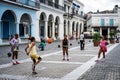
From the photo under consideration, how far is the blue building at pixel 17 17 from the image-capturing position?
28477 mm

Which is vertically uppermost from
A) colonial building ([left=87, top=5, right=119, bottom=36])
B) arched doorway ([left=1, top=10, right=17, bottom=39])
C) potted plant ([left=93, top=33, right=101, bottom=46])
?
colonial building ([left=87, top=5, right=119, bottom=36])

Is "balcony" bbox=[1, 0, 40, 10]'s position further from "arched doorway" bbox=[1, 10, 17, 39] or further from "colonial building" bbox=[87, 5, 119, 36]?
"colonial building" bbox=[87, 5, 119, 36]

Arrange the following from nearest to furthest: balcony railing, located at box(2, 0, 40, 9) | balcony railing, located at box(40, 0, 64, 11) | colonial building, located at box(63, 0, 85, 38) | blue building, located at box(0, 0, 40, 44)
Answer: blue building, located at box(0, 0, 40, 44)
balcony railing, located at box(2, 0, 40, 9)
balcony railing, located at box(40, 0, 64, 11)
colonial building, located at box(63, 0, 85, 38)

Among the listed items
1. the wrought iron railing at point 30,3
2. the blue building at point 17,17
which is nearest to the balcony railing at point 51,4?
the wrought iron railing at point 30,3

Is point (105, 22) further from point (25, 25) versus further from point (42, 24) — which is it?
point (25, 25)

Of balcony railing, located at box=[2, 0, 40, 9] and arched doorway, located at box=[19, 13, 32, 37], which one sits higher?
balcony railing, located at box=[2, 0, 40, 9]

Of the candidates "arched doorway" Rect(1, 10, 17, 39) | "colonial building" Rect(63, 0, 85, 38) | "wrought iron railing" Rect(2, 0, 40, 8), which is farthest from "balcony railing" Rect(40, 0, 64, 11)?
"arched doorway" Rect(1, 10, 17, 39)

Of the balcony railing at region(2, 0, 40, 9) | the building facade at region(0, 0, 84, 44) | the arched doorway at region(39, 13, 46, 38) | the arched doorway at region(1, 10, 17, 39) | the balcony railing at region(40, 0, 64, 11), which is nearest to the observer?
the balcony railing at region(2, 0, 40, 9)

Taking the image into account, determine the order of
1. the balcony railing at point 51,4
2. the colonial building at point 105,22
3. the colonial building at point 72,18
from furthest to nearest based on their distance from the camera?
the colonial building at point 105,22, the colonial building at point 72,18, the balcony railing at point 51,4

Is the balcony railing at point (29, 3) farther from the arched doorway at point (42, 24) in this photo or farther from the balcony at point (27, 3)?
the arched doorway at point (42, 24)

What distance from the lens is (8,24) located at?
31.6m

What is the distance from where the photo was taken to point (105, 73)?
34.9 feet

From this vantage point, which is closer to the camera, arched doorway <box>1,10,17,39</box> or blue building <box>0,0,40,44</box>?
blue building <box>0,0,40,44</box>

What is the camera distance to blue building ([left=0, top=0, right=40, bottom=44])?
2848cm
